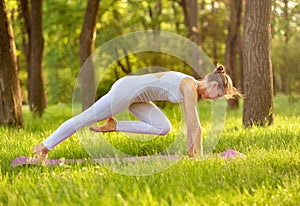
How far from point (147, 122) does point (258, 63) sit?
335 centimetres

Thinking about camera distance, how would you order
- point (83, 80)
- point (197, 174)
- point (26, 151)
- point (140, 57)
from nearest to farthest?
point (197, 174)
point (26, 151)
point (83, 80)
point (140, 57)

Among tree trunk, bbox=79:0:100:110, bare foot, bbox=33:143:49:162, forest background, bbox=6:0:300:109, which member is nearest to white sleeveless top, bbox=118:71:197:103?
bare foot, bbox=33:143:49:162

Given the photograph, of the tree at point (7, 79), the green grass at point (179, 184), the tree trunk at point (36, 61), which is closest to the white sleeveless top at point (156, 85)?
the green grass at point (179, 184)

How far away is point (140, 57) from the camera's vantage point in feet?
54.3

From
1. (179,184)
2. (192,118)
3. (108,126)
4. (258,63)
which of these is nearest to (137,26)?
(258,63)

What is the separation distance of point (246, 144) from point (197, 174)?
2.31 m

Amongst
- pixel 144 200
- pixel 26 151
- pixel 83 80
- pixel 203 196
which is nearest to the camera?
pixel 144 200

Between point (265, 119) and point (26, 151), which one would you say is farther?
point (265, 119)

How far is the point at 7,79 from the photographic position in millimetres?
9398

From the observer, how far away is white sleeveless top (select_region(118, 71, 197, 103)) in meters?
6.02

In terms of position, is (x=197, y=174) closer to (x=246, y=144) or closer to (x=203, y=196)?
(x=203, y=196)

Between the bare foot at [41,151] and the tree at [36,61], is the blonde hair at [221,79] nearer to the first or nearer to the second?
the bare foot at [41,151]

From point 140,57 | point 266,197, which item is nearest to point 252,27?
point 266,197

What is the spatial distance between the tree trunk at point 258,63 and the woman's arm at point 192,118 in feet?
10.8
